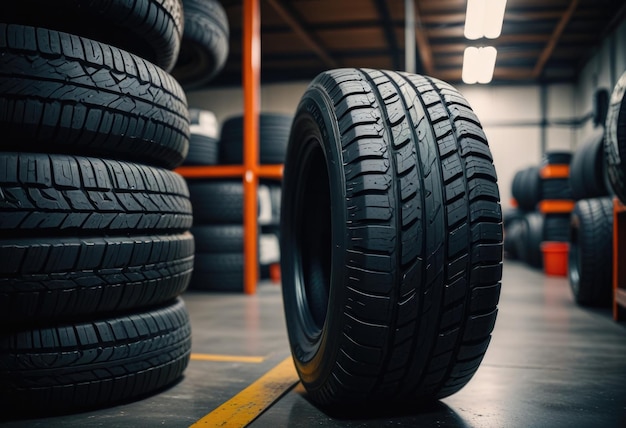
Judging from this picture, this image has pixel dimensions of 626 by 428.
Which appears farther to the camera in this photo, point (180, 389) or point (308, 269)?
point (308, 269)

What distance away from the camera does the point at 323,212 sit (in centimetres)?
257

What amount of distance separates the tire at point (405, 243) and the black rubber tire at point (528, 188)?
809cm

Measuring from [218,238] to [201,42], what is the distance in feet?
7.40

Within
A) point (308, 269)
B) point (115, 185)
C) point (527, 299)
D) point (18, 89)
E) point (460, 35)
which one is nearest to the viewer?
point (18, 89)

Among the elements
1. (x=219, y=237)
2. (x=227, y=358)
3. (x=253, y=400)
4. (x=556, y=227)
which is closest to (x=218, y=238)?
(x=219, y=237)

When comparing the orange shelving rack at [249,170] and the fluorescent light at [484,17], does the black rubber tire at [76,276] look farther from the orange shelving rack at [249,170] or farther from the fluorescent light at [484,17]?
the fluorescent light at [484,17]

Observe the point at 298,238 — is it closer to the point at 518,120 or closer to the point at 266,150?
the point at 266,150

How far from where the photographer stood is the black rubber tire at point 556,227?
8727 millimetres

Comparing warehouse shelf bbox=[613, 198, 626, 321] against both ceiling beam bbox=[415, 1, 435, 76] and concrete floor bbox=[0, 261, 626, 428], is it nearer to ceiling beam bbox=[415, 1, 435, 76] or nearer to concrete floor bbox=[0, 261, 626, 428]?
concrete floor bbox=[0, 261, 626, 428]

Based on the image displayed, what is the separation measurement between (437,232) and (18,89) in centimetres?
127

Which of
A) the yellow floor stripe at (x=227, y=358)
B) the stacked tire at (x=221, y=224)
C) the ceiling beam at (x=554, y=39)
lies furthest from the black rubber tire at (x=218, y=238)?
the ceiling beam at (x=554, y=39)

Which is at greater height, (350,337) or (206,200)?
(206,200)

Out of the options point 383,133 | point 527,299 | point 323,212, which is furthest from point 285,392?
point 527,299

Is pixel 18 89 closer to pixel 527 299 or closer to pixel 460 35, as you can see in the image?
pixel 527 299
